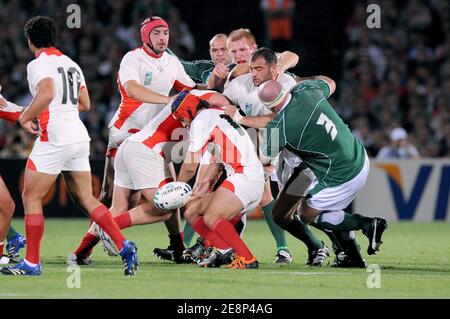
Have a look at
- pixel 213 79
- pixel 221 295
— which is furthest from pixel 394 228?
pixel 221 295

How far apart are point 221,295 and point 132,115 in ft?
11.5

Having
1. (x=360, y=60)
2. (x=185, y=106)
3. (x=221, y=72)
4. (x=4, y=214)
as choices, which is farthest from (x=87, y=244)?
(x=360, y=60)

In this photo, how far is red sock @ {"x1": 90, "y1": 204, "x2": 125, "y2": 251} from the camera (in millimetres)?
9180

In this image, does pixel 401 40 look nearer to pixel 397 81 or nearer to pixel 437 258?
pixel 397 81

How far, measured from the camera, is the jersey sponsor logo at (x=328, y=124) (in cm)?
986

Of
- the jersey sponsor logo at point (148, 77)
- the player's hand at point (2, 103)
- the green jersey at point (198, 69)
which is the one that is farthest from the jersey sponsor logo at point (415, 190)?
the player's hand at point (2, 103)

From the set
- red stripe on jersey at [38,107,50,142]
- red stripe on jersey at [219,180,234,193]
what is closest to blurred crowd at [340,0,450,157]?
red stripe on jersey at [219,180,234,193]

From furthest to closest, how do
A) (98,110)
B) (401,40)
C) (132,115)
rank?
(401,40), (98,110), (132,115)

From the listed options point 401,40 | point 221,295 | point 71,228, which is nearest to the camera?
point 221,295

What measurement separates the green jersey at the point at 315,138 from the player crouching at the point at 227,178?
0.80ft

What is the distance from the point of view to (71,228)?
51.4ft

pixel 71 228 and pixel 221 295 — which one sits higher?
pixel 221 295

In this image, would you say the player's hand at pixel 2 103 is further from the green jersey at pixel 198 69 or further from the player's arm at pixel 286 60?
the player's arm at pixel 286 60

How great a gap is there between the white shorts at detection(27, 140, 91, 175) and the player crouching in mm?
1259
